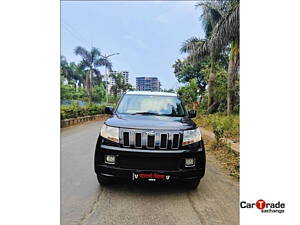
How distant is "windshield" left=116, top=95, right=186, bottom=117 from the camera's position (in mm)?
3705

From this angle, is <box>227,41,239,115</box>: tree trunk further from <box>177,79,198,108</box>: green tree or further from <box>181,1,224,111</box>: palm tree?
<box>177,79,198,108</box>: green tree

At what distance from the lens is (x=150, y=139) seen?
2904 millimetres

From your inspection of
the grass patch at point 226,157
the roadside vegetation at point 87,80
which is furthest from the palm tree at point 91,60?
the grass patch at point 226,157

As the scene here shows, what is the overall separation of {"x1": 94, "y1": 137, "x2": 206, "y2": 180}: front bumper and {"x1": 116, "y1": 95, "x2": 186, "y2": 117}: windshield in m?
0.83

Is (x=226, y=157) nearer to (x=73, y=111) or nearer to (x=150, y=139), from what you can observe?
(x=150, y=139)

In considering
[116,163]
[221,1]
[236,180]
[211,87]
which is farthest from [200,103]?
[116,163]

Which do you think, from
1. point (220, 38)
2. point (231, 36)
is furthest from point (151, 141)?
point (220, 38)

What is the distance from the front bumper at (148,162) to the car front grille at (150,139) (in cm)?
5

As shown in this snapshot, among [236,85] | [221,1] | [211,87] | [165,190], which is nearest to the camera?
[165,190]

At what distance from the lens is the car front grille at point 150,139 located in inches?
114

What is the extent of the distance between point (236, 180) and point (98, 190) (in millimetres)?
1921
